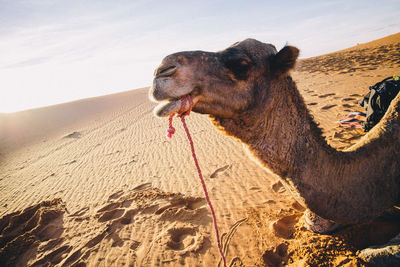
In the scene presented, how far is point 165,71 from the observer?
1749mm

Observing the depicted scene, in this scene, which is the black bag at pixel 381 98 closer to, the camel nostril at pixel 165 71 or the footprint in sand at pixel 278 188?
the footprint in sand at pixel 278 188

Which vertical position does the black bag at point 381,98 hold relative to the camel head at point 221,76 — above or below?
below

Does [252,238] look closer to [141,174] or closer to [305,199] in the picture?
[305,199]

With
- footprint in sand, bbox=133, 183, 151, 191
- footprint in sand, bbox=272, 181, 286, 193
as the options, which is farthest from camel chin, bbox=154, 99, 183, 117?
footprint in sand, bbox=133, 183, 151, 191

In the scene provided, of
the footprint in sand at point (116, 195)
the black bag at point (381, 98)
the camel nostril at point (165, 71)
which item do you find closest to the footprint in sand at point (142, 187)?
the footprint in sand at point (116, 195)

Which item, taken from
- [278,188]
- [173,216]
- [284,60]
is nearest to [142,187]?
[173,216]

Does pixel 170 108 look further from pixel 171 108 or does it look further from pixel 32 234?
pixel 32 234

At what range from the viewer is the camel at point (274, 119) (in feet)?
6.18

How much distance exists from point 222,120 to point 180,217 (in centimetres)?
290

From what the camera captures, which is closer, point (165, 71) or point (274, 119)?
point (165, 71)

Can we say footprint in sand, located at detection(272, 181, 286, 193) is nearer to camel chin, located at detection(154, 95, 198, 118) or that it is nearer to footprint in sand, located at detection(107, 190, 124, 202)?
camel chin, located at detection(154, 95, 198, 118)

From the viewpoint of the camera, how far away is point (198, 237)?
3539mm

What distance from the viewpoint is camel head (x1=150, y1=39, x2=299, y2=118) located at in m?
1.74

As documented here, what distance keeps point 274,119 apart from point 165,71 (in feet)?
3.79
